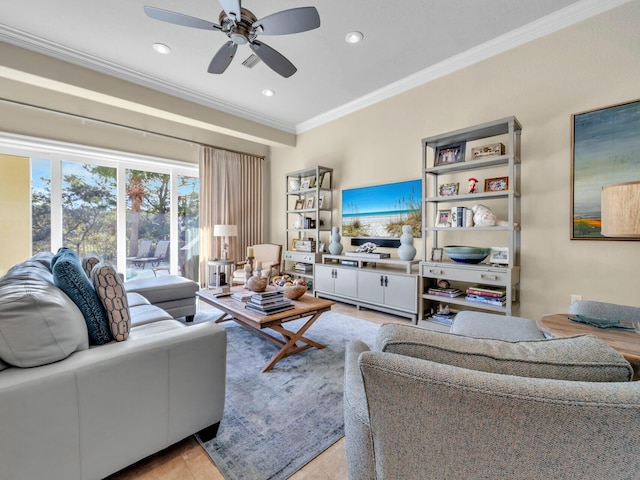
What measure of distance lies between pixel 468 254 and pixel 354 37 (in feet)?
8.14

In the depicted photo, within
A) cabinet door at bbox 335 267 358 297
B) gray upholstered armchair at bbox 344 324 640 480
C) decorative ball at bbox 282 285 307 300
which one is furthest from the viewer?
cabinet door at bbox 335 267 358 297

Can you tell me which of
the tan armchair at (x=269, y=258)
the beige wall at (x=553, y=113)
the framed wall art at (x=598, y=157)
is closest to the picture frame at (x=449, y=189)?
the beige wall at (x=553, y=113)

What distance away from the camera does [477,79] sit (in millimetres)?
3084

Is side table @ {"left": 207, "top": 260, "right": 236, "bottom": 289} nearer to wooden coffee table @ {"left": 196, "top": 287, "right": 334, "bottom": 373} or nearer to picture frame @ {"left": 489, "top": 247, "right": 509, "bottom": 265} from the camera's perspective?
wooden coffee table @ {"left": 196, "top": 287, "right": 334, "bottom": 373}

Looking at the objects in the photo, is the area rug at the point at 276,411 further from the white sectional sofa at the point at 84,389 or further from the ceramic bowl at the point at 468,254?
the ceramic bowl at the point at 468,254

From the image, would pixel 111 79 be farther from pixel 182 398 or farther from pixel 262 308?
pixel 182 398

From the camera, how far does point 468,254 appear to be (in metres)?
2.86

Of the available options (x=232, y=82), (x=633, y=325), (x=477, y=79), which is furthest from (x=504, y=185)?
(x=232, y=82)

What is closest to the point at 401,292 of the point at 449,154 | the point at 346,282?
the point at 346,282

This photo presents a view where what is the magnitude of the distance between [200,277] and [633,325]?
5.11 m

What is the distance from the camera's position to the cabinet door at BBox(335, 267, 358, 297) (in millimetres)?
3814

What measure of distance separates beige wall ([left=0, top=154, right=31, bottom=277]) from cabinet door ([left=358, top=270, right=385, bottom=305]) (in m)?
4.29

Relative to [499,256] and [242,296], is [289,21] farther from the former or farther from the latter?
[499,256]

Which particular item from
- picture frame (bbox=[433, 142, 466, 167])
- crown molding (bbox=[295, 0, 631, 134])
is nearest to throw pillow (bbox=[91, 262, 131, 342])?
picture frame (bbox=[433, 142, 466, 167])
